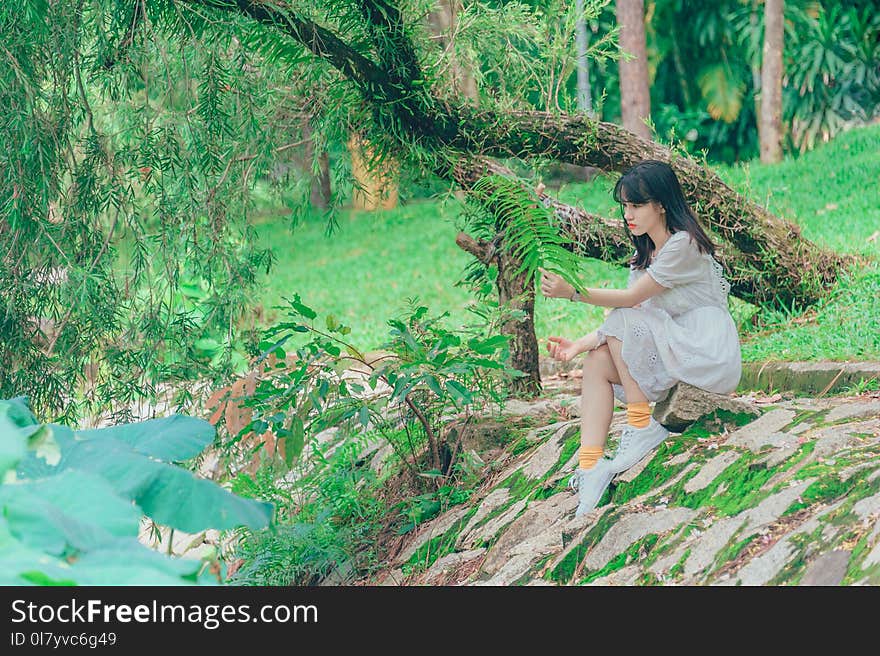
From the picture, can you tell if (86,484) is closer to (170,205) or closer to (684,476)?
(684,476)

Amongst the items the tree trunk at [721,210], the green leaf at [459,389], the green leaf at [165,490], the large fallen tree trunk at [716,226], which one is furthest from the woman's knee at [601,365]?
the green leaf at [165,490]

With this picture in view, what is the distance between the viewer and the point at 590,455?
13.1 feet

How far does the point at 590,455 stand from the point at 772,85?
11003 mm

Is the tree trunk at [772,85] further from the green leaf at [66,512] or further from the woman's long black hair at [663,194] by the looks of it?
the green leaf at [66,512]

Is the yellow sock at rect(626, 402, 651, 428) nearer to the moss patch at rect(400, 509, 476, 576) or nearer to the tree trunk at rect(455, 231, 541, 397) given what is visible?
the moss patch at rect(400, 509, 476, 576)

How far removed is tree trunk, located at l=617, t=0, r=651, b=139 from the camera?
1226 centimetres

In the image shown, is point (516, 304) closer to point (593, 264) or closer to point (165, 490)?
point (165, 490)

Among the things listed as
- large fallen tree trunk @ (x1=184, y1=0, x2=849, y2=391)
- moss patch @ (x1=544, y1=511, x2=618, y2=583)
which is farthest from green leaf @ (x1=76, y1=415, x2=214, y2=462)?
large fallen tree trunk @ (x1=184, y1=0, x2=849, y2=391)

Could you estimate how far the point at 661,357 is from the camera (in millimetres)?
3877

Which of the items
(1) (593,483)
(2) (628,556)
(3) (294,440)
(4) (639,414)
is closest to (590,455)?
(1) (593,483)

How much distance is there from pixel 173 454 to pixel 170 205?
302 cm

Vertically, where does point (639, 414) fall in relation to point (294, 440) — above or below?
above

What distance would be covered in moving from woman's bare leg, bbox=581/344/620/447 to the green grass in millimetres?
1438
